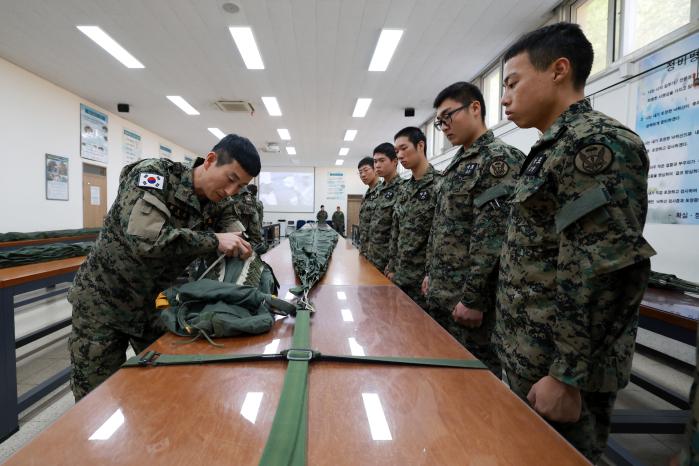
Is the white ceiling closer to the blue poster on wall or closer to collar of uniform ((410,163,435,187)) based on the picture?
the blue poster on wall

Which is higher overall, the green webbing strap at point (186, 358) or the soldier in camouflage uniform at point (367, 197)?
the soldier in camouflage uniform at point (367, 197)

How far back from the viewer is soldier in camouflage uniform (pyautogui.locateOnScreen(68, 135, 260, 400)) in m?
1.24

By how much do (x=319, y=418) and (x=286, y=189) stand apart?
14.3 meters

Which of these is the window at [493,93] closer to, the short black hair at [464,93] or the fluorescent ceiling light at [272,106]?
the short black hair at [464,93]

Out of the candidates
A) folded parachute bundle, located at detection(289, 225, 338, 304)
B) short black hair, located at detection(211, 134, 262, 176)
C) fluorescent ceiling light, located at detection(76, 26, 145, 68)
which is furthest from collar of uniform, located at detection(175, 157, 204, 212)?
fluorescent ceiling light, located at detection(76, 26, 145, 68)

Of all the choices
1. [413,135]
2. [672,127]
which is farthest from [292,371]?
[672,127]

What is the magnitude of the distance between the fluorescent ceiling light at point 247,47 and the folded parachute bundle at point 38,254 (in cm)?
293

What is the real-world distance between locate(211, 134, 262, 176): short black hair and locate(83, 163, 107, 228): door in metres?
6.65

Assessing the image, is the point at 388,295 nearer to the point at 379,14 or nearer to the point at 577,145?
the point at 577,145

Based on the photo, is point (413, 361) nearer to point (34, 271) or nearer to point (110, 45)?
point (34, 271)

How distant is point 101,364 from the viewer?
4.32 ft

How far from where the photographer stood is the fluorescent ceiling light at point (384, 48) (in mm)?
3996

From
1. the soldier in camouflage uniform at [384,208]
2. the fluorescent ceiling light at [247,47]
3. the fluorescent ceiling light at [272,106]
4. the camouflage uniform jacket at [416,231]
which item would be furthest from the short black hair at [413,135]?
the fluorescent ceiling light at [272,106]

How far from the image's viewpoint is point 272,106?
21.5 ft
